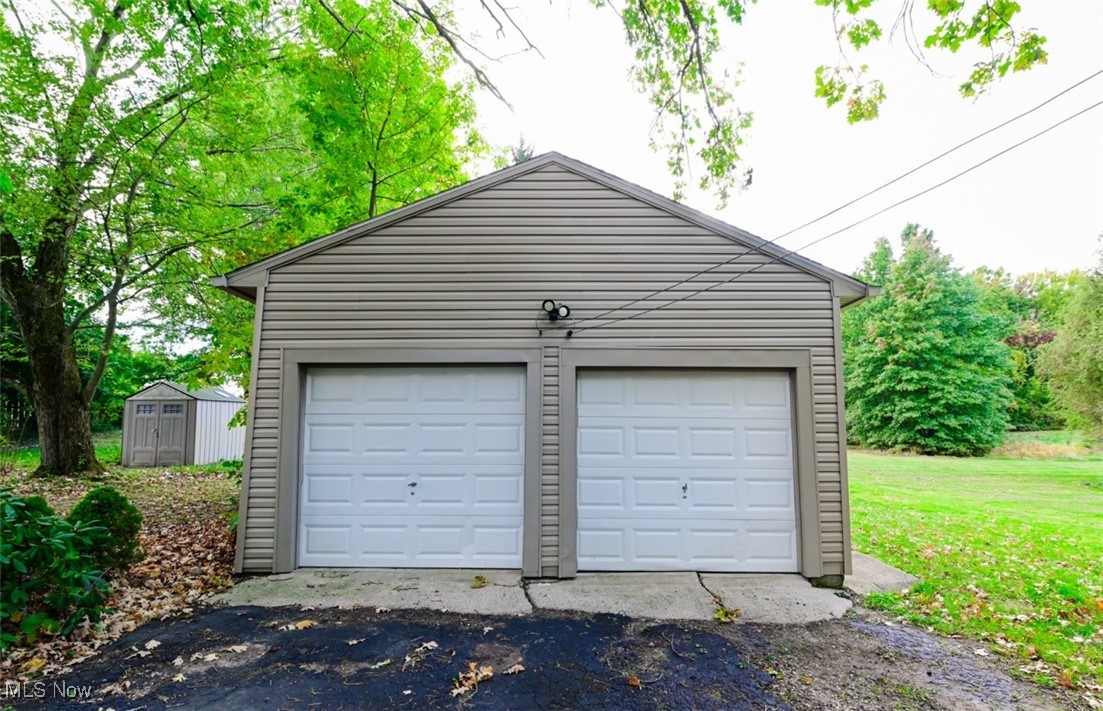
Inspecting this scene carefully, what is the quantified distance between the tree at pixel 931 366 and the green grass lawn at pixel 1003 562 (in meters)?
9.24

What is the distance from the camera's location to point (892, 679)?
310cm

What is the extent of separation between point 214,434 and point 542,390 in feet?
42.7

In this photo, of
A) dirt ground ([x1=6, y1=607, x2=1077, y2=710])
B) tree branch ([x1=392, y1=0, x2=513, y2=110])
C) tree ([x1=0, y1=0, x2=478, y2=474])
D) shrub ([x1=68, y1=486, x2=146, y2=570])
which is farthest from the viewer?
tree ([x1=0, y1=0, x2=478, y2=474])

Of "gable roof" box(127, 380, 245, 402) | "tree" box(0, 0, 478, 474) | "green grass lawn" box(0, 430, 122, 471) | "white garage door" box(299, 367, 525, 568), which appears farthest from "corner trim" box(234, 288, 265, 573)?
"gable roof" box(127, 380, 245, 402)

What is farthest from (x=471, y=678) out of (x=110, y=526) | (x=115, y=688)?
(x=110, y=526)

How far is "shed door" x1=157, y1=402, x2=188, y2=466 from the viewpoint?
12555 millimetres

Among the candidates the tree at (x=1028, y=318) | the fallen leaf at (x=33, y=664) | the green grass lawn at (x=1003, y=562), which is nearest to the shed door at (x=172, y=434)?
the fallen leaf at (x=33, y=664)

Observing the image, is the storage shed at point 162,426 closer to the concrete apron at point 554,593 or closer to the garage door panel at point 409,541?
the garage door panel at point 409,541

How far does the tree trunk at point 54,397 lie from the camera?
922 cm

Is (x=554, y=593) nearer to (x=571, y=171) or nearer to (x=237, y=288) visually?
(x=571, y=171)

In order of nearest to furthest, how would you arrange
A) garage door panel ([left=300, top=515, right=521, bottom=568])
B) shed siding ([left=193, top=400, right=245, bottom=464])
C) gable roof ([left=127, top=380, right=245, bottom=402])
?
garage door panel ([left=300, top=515, right=521, bottom=568]) → gable roof ([left=127, top=380, right=245, bottom=402]) → shed siding ([left=193, top=400, right=245, bottom=464])

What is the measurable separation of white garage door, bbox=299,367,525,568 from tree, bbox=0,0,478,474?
4.68 meters

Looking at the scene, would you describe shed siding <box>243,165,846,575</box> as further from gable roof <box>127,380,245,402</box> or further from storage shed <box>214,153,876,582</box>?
gable roof <box>127,380,245,402</box>

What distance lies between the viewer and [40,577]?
3449 millimetres
